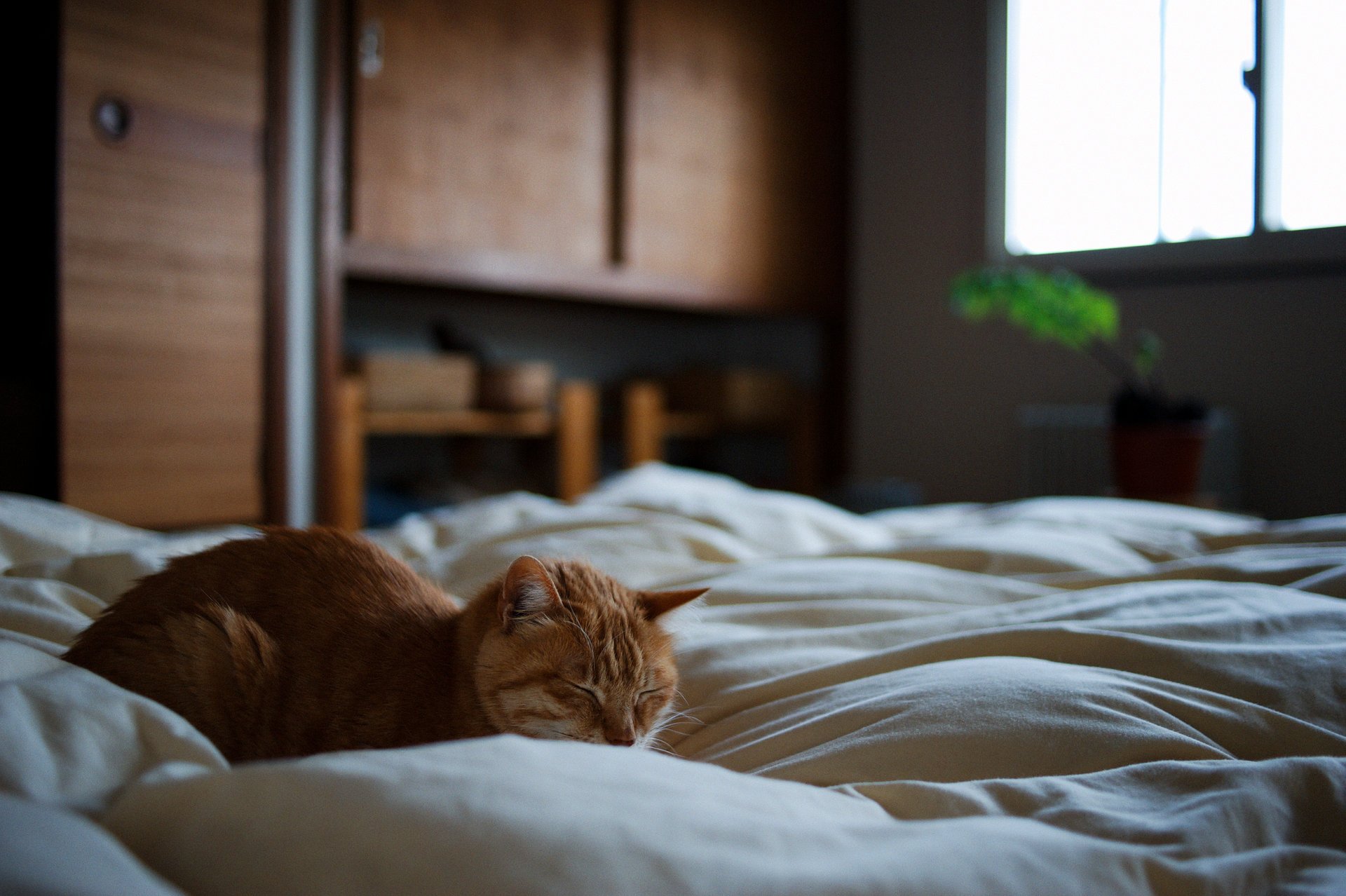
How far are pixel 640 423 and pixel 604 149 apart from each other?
0.85 metres

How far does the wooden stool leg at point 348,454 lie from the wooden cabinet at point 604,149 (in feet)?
1.08

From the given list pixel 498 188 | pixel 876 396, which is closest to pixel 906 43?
pixel 876 396

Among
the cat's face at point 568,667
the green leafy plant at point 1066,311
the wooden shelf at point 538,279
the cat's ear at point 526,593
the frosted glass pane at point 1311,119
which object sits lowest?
the cat's face at point 568,667

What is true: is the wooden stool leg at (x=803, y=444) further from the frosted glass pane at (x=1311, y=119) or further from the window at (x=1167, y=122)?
the frosted glass pane at (x=1311, y=119)

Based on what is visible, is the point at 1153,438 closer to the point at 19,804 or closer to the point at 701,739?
the point at 701,739

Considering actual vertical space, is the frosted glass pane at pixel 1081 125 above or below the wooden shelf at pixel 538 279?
above

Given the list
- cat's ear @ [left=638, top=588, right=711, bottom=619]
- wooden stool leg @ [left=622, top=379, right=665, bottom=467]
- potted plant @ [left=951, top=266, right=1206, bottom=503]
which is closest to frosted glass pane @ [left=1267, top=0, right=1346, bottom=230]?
potted plant @ [left=951, top=266, right=1206, bottom=503]

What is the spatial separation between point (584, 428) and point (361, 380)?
0.71 metres

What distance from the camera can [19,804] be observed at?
1.28 feet

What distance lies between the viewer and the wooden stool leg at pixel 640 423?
124 inches

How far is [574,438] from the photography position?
9.78ft

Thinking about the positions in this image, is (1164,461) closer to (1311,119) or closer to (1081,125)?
(1311,119)

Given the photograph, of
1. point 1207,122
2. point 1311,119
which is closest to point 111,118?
point 1207,122

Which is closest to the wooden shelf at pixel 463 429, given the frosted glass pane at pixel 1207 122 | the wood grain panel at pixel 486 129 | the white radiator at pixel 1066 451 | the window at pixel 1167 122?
the wood grain panel at pixel 486 129
